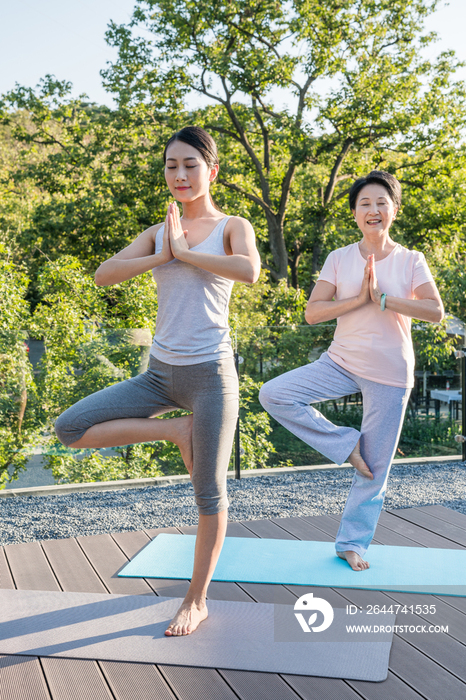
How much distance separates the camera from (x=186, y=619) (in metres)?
2.03

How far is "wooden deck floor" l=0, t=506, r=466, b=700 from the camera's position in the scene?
1.68 meters

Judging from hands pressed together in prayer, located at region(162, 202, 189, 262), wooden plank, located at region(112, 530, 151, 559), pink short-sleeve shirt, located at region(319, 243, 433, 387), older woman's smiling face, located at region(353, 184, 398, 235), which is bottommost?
wooden plank, located at region(112, 530, 151, 559)

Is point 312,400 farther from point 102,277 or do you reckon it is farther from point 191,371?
point 102,277

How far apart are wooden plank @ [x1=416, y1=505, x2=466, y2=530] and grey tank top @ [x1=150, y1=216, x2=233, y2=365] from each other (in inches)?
71.6

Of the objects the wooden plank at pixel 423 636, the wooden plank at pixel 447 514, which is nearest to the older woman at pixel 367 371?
the wooden plank at pixel 423 636

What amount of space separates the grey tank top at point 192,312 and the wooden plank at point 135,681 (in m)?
0.90

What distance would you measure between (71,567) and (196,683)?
105 centimetres

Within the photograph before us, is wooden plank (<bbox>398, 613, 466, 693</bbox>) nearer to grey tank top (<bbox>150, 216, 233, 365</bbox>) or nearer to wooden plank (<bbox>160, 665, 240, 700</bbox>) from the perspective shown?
wooden plank (<bbox>160, 665, 240, 700</bbox>)

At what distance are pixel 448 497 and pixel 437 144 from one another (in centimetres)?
1056

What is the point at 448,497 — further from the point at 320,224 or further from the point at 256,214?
the point at 256,214

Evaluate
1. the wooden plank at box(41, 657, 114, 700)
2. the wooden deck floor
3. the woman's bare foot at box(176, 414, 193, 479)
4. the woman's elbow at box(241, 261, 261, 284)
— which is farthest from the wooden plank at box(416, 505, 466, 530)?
the wooden plank at box(41, 657, 114, 700)

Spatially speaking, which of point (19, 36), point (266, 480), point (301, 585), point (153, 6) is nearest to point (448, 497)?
point (266, 480)

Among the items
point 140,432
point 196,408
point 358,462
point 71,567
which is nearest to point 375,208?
point 358,462

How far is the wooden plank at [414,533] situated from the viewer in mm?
2873
